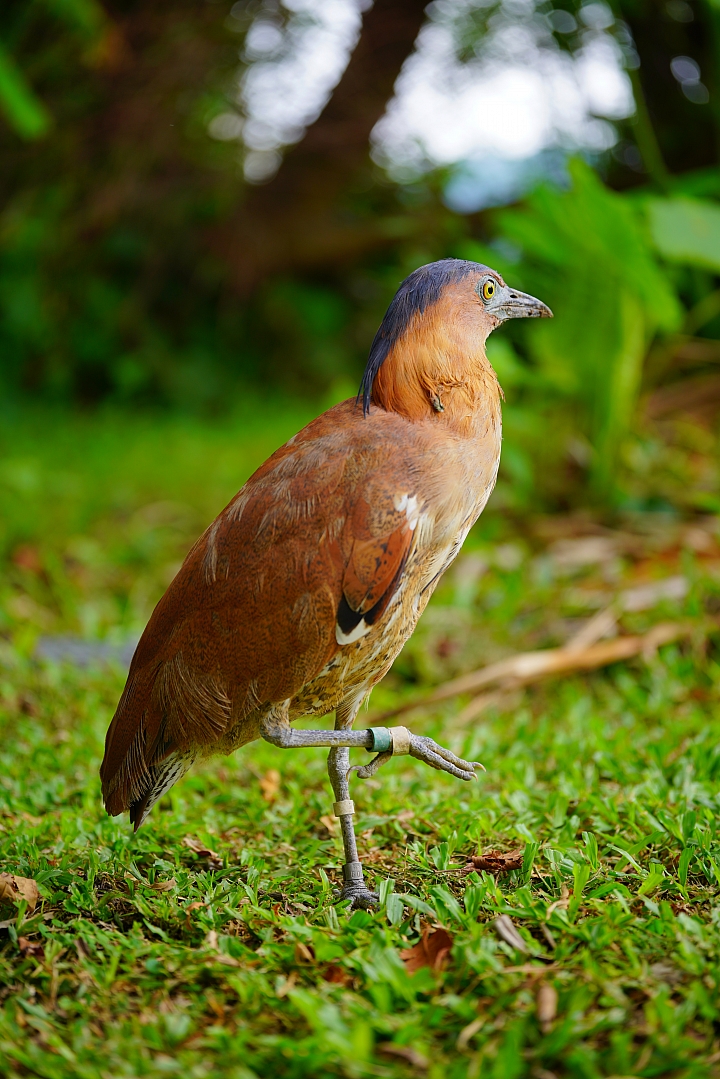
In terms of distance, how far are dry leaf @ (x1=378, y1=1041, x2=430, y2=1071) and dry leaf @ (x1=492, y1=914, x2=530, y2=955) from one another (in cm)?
Answer: 36

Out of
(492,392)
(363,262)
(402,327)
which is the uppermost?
(402,327)

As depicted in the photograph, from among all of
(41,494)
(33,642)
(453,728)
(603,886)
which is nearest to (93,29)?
(41,494)

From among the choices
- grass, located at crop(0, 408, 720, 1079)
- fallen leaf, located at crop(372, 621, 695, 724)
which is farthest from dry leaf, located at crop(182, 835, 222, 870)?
fallen leaf, located at crop(372, 621, 695, 724)

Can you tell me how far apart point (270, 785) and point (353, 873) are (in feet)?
2.85

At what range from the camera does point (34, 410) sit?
9.32 metres

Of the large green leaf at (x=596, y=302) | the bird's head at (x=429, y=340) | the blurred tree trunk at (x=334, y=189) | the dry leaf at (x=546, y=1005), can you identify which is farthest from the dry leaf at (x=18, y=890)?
the blurred tree trunk at (x=334, y=189)

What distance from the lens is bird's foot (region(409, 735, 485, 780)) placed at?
7.26ft

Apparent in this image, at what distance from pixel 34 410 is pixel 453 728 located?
6.87 meters

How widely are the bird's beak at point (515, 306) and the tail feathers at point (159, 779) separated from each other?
1.32 m

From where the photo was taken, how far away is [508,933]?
6.55 ft

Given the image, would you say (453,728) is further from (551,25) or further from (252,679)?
(551,25)

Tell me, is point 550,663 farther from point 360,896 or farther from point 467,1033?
point 467,1033

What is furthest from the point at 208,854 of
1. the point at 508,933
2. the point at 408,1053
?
the point at 408,1053

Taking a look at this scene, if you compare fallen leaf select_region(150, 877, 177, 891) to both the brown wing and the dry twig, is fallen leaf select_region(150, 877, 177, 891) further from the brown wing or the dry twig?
the dry twig
